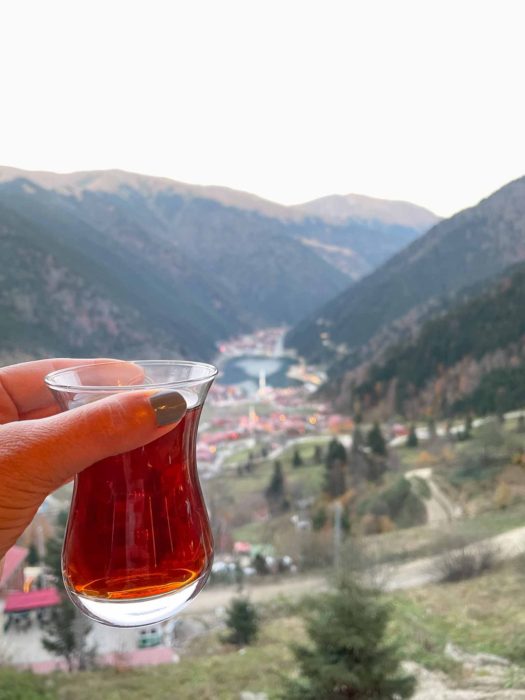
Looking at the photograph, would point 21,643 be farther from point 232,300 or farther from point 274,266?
point 274,266

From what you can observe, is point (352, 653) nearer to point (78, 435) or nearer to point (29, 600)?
point (78, 435)

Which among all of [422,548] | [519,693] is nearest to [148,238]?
[422,548]

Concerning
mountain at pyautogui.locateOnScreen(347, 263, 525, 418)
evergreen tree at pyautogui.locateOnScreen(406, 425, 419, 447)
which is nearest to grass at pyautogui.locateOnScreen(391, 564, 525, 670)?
evergreen tree at pyautogui.locateOnScreen(406, 425, 419, 447)

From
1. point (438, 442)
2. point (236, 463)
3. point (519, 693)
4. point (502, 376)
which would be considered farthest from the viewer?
point (502, 376)

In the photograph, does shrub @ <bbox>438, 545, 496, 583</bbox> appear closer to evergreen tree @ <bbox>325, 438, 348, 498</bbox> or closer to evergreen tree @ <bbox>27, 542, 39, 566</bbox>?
evergreen tree @ <bbox>27, 542, 39, 566</bbox>

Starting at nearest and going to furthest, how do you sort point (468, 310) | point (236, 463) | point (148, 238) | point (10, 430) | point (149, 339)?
1. point (10, 430)
2. point (236, 463)
3. point (468, 310)
4. point (149, 339)
5. point (148, 238)
